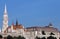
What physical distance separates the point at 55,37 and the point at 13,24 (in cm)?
1799

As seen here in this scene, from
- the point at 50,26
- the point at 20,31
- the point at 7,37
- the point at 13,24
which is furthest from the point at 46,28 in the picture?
the point at 7,37

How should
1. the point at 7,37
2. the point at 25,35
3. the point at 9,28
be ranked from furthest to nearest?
the point at 9,28 → the point at 25,35 → the point at 7,37

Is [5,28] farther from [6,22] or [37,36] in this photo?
[37,36]

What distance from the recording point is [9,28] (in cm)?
8044

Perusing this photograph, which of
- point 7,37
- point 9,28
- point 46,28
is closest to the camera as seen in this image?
point 7,37

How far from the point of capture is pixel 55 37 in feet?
225

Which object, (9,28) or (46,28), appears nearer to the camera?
(9,28)

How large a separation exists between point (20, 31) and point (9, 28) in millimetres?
6158

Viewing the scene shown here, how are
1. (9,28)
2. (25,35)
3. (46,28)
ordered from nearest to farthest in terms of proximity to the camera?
(25,35), (9,28), (46,28)

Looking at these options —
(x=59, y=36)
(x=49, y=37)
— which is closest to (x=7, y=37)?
(x=49, y=37)

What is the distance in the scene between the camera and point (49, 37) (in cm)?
6812

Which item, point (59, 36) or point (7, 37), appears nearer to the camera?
point (7, 37)

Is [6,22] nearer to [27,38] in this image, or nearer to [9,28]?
[9,28]

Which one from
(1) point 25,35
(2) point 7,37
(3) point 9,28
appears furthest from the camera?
(3) point 9,28
